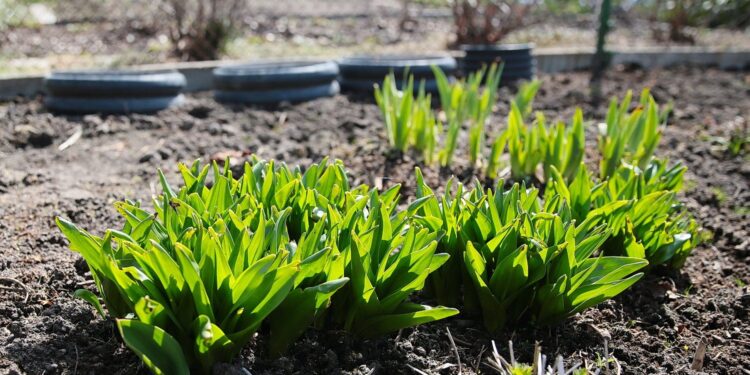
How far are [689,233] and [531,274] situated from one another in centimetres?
80

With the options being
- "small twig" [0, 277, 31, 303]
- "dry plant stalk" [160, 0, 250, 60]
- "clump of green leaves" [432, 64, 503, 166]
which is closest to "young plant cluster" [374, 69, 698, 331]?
"clump of green leaves" [432, 64, 503, 166]

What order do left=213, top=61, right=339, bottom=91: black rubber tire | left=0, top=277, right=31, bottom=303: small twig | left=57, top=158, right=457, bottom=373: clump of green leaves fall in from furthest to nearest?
left=213, top=61, right=339, bottom=91: black rubber tire, left=0, top=277, right=31, bottom=303: small twig, left=57, top=158, right=457, bottom=373: clump of green leaves

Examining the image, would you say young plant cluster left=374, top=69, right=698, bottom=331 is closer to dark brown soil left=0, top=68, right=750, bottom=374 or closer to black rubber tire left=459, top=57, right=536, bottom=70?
dark brown soil left=0, top=68, right=750, bottom=374

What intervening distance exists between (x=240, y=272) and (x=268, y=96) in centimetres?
295

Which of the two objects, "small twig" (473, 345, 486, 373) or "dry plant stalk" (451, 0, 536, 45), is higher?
"dry plant stalk" (451, 0, 536, 45)

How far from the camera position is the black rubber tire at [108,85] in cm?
411

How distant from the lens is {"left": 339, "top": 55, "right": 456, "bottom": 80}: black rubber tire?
A: 4.84 meters

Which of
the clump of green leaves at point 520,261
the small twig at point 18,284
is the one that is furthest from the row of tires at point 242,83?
the small twig at point 18,284

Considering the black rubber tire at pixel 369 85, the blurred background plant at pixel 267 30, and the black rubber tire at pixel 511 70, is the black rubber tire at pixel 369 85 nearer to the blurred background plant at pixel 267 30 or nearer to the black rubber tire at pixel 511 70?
the black rubber tire at pixel 511 70

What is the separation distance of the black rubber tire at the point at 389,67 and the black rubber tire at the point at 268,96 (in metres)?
0.40

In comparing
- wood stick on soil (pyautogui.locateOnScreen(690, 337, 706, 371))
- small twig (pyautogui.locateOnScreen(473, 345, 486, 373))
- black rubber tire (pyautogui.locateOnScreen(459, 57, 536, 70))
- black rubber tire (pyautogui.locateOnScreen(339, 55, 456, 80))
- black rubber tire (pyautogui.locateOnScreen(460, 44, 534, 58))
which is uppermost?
black rubber tire (pyautogui.locateOnScreen(339, 55, 456, 80))

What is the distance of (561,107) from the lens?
507 centimetres

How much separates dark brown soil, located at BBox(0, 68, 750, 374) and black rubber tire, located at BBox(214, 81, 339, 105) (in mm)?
121

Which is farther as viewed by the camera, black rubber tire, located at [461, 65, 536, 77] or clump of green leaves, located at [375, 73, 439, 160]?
black rubber tire, located at [461, 65, 536, 77]
